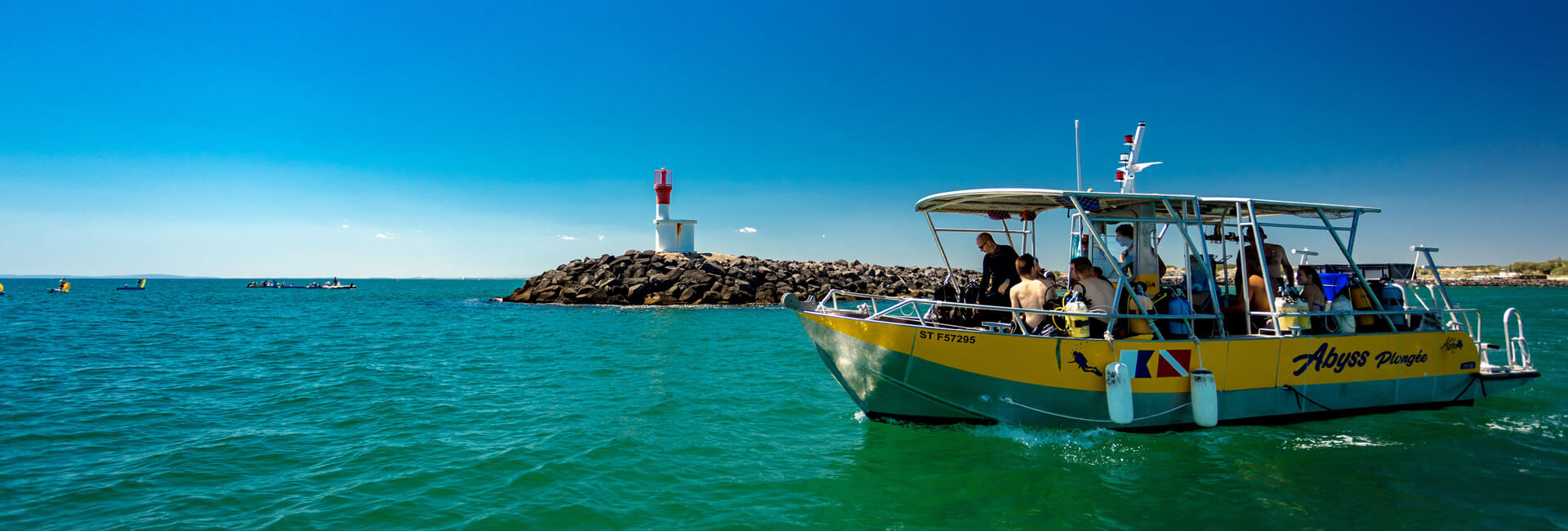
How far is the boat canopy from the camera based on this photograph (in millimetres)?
7762

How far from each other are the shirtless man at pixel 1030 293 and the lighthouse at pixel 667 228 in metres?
42.7

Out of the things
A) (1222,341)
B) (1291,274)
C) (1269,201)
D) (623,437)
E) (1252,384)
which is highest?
(1269,201)

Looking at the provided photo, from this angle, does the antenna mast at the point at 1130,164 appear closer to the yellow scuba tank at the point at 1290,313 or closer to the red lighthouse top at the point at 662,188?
the yellow scuba tank at the point at 1290,313

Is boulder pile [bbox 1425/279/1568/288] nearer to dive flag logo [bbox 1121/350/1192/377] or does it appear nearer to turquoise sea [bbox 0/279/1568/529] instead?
turquoise sea [bbox 0/279/1568/529]

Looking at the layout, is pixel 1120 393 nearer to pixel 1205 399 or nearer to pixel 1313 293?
pixel 1205 399

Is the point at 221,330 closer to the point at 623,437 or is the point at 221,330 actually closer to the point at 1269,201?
the point at 623,437

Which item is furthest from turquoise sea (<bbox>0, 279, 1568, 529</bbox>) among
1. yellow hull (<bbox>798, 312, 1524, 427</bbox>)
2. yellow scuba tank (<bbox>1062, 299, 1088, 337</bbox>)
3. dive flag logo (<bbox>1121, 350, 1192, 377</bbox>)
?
yellow scuba tank (<bbox>1062, 299, 1088, 337</bbox>)

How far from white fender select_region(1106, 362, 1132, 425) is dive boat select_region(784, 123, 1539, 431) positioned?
0.02 metres

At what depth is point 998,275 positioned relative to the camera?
842 cm

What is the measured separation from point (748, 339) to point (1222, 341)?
15329 millimetres

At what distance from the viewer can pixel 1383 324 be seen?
29.2 feet

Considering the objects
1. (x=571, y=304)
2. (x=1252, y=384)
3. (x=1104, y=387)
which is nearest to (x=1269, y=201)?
(x=1252, y=384)

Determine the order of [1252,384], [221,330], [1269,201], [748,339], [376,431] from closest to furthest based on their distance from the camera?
[1252,384]
[1269,201]
[376,431]
[748,339]
[221,330]

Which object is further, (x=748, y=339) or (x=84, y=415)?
(x=748, y=339)
